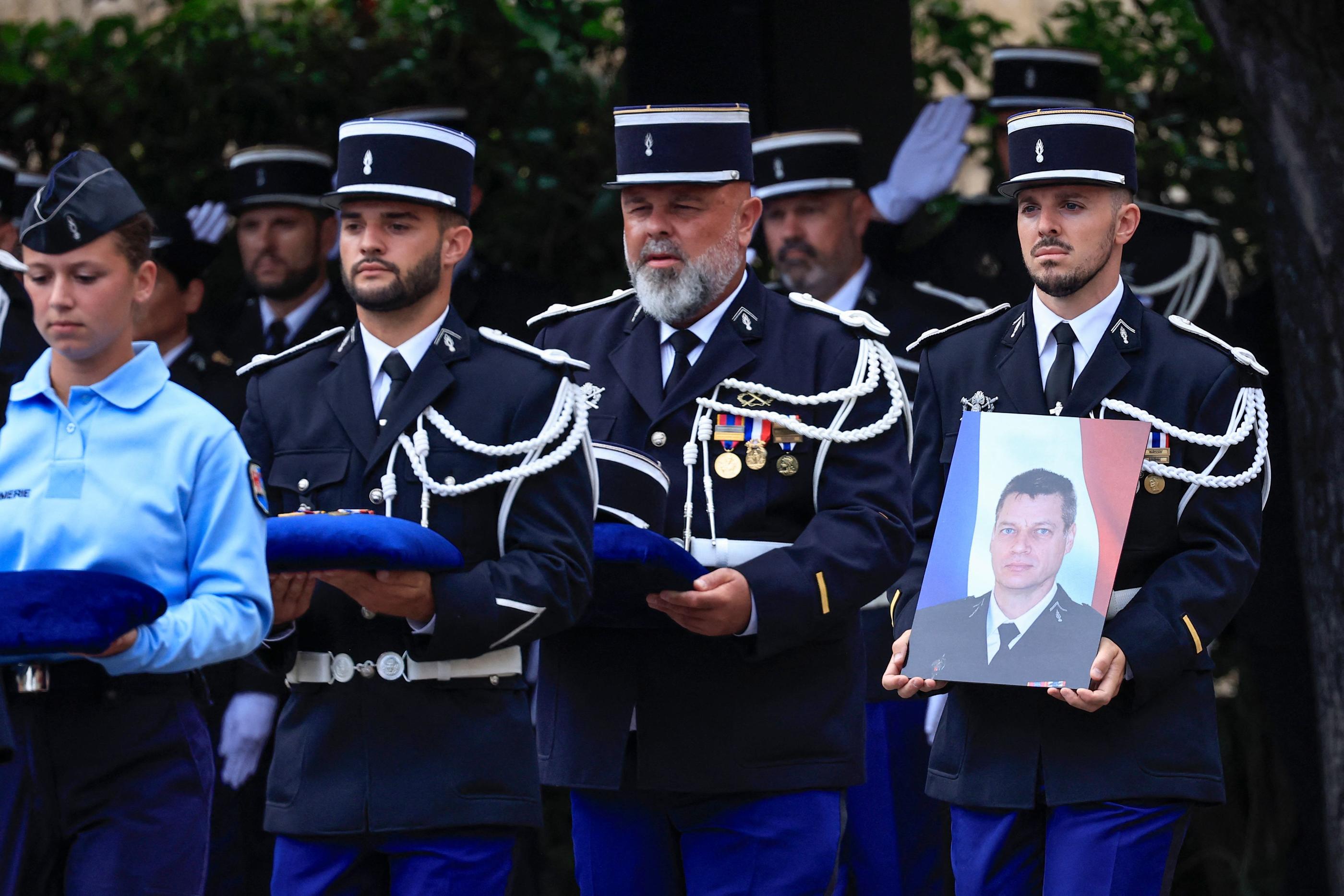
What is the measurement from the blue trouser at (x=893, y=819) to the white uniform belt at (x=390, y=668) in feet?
6.48

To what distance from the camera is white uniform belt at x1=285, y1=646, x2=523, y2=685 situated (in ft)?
12.7

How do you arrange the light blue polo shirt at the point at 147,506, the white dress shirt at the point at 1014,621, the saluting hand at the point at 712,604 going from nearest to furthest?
1. the light blue polo shirt at the point at 147,506
2. the saluting hand at the point at 712,604
3. the white dress shirt at the point at 1014,621

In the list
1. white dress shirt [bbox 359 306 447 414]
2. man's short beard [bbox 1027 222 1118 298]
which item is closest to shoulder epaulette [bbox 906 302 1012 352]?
man's short beard [bbox 1027 222 1118 298]

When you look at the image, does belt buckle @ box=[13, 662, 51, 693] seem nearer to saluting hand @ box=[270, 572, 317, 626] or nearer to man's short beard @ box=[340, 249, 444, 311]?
saluting hand @ box=[270, 572, 317, 626]

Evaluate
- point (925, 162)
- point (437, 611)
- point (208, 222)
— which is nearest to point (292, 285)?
point (208, 222)

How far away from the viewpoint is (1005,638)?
13.4 feet

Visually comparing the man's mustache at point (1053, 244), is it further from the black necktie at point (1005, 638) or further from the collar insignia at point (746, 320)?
the black necktie at point (1005, 638)

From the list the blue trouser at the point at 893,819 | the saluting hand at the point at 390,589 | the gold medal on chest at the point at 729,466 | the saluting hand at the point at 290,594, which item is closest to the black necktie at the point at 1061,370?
the gold medal on chest at the point at 729,466

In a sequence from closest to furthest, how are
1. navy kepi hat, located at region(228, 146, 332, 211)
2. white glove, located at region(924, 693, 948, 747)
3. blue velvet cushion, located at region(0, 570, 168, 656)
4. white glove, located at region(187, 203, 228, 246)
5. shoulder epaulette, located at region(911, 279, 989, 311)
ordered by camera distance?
blue velvet cushion, located at region(0, 570, 168, 656) < white glove, located at region(924, 693, 948, 747) < shoulder epaulette, located at region(911, 279, 989, 311) < navy kepi hat, located at region(228, 146, 332, 211) < white glove, located at region(187, 203, 228, 246)

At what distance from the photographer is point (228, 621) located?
134 inches

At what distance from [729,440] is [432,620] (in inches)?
31.7

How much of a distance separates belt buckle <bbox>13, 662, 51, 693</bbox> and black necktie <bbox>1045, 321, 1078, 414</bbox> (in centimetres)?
203

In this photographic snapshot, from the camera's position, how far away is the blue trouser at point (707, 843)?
416 centimetres

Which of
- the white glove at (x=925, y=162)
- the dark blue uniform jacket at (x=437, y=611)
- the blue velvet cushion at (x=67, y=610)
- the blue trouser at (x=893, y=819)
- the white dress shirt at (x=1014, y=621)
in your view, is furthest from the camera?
the white glove at (x=925, y=162)
